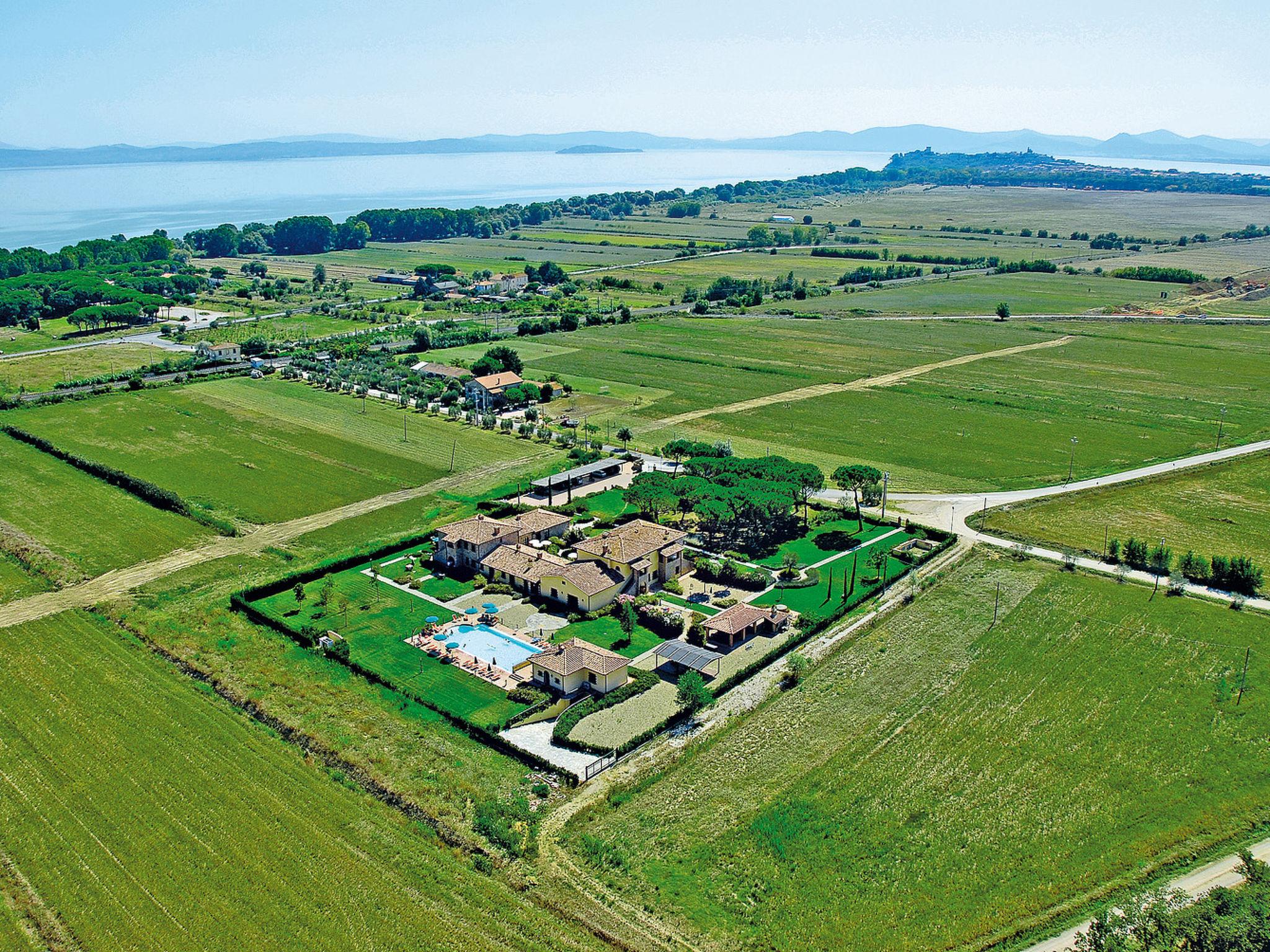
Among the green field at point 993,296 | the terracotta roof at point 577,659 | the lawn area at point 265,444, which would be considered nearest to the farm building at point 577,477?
the lawn area at point 265,444

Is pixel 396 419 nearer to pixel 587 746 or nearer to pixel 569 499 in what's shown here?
pixel 569 499

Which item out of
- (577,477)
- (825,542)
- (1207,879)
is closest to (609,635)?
(825,542)

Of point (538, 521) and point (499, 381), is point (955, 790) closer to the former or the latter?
point (538, 521)

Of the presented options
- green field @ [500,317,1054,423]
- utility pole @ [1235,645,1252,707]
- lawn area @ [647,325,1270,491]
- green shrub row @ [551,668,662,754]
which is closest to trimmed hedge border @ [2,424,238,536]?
green shrub row @ [551,668,662,754]

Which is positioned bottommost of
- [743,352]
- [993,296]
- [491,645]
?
[491,645]

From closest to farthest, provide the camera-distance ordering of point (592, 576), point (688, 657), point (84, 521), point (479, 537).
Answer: point (688, 657)
point (592, 576)
point (479, 537)
point (84, 521)

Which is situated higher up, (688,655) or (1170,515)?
(1170,515)

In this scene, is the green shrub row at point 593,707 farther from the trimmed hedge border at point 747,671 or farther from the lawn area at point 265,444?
the lawn area at point 265,444

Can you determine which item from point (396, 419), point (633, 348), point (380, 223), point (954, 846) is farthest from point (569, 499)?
point (380, 223)
